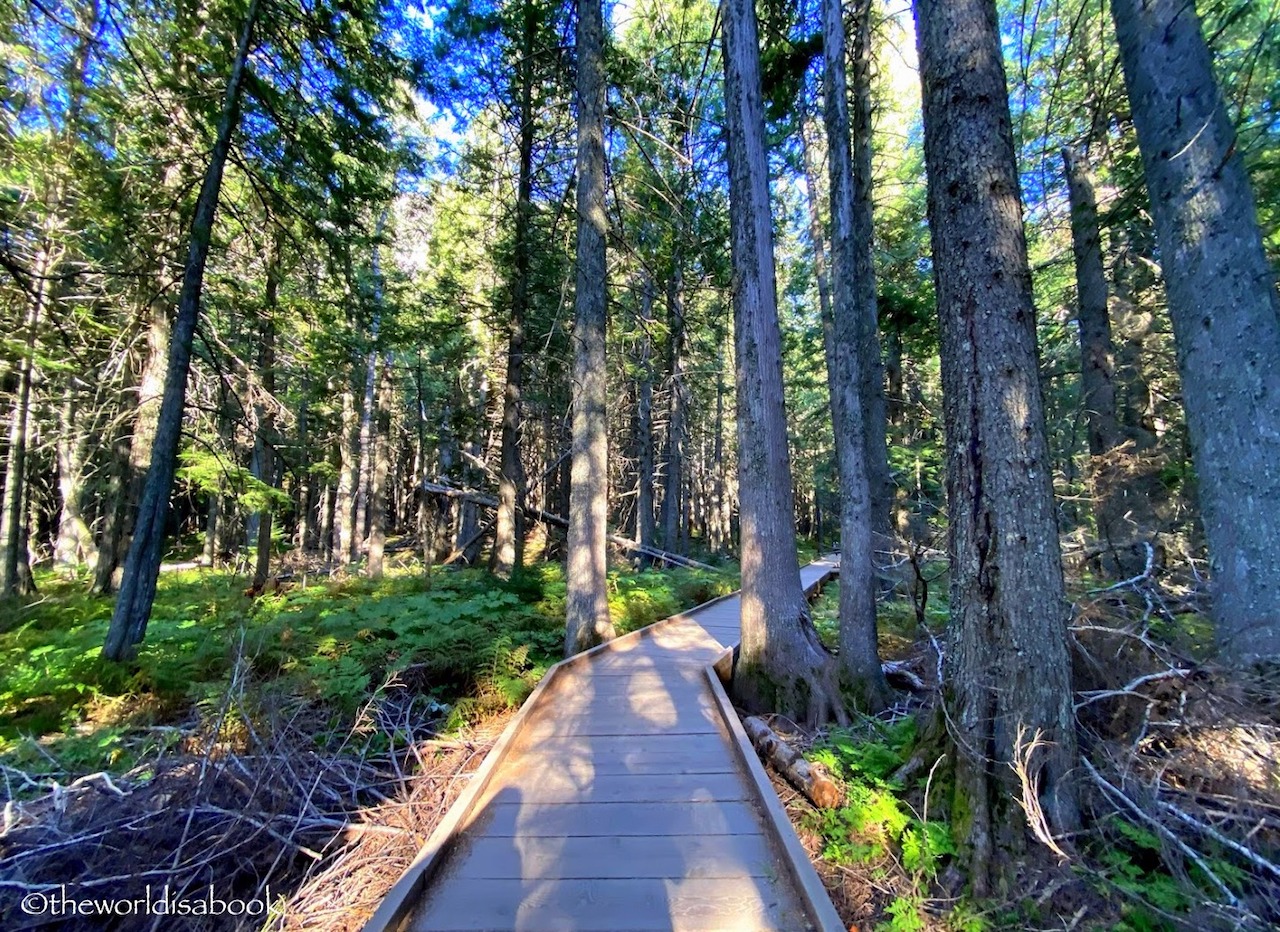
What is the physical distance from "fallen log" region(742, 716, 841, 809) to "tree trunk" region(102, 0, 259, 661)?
6554 mm

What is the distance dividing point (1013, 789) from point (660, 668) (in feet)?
12.7

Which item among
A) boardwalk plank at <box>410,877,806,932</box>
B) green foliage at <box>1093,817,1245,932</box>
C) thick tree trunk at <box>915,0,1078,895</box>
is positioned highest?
thick tree trunk at <box>915,0,1078,895</box>

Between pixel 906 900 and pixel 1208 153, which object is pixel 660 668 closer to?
pixel 906 900

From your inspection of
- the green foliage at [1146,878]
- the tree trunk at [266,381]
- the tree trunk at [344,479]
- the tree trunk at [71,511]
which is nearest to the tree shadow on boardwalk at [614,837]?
the green foliage at [1146,878]

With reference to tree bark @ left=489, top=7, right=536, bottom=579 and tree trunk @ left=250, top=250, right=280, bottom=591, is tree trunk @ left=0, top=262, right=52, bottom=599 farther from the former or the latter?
tree bark @ left=489, top=7, right=536, bottom=579

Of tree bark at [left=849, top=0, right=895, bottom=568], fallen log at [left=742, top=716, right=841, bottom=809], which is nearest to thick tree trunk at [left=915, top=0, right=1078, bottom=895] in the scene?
fallen log at [left=742, top=716, right=841, bottom=809]

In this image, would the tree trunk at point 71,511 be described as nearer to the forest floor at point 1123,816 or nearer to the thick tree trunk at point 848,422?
the thick tree trunk at point 848,422

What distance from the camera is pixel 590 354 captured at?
22.3 feet

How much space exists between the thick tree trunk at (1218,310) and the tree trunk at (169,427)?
8.76 meters

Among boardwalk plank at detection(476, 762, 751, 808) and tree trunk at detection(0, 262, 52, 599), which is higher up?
tree trunk at detection(0, 262, 52, 599)

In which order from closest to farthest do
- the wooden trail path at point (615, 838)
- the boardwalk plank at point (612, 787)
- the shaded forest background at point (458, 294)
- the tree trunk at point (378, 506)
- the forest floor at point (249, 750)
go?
the wooden trail path at point (615, 838) < the forest floor at point (249, 750) < the boardwalk plank at point (612, 787) < the shaded forest background at point (458, 294) < the tree trunk at point (378, 506)

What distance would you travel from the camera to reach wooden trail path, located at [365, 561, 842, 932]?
2.32 metres

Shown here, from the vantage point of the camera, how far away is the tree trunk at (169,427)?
576 centimetres

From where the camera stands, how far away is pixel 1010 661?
2707 mm
